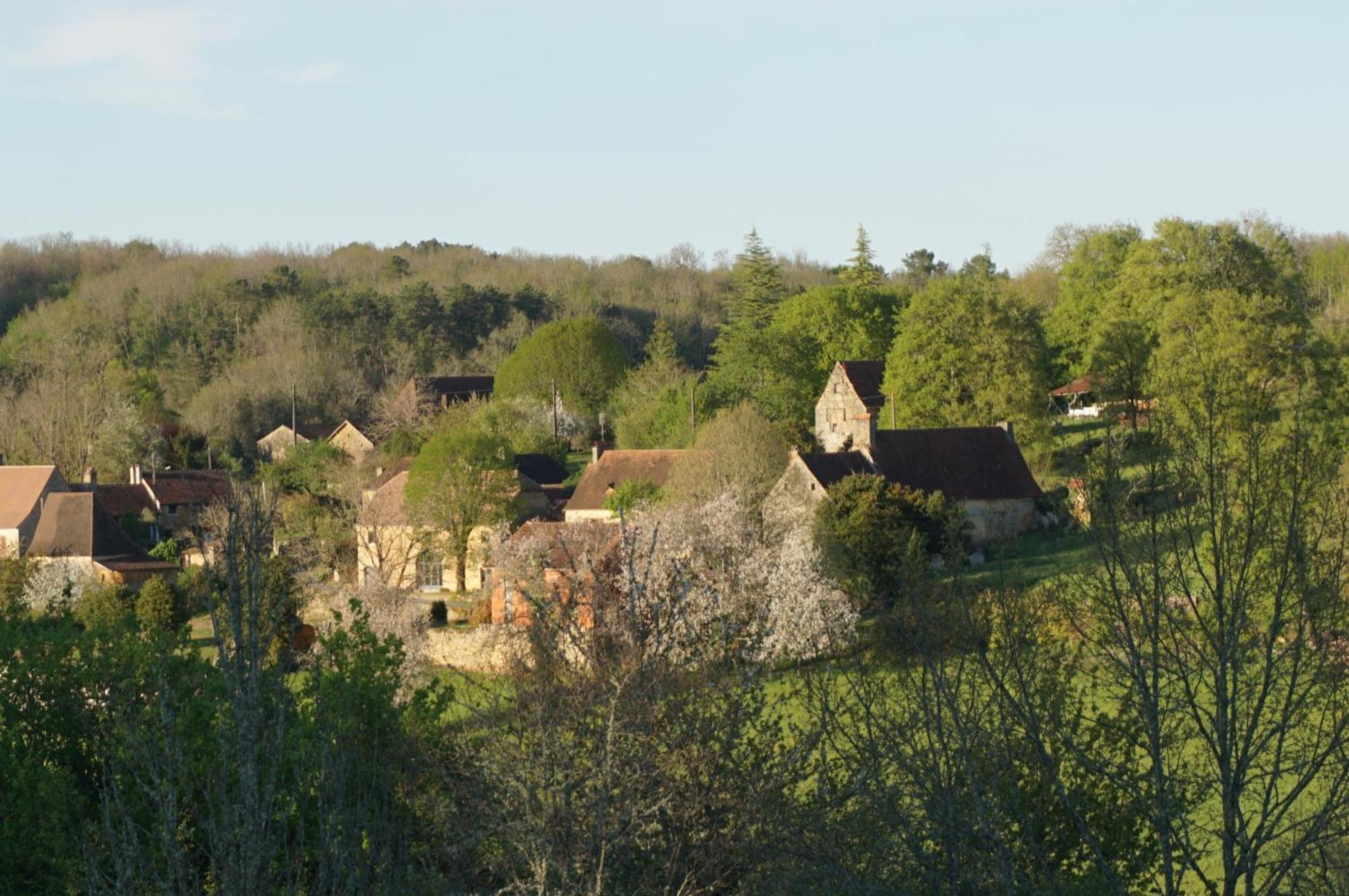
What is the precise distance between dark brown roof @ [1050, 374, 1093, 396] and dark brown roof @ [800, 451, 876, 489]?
47.7 feet

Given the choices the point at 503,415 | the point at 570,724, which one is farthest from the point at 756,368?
the point at 570,724

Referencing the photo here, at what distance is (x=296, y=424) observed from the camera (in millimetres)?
71375

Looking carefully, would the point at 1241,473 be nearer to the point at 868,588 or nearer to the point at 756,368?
the point at 868,588

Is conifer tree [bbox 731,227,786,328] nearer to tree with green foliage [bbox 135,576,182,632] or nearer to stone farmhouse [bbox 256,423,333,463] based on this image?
stone farmhouse [bbox 256,423,333,463]

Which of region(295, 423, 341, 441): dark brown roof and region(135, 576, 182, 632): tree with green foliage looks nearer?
region(135, 576, 182, 632): tree with green foliage

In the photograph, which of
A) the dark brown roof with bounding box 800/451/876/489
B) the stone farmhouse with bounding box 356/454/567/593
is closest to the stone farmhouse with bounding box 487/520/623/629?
the stone farmhouse with bounding box 356/454/567/593

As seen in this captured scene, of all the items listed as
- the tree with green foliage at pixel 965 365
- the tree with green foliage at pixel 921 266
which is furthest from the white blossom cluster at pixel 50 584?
the tree with green foliage at pixel 921 266

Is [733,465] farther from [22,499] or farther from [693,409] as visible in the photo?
[22,499]

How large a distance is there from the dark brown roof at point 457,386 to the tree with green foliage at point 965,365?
2743cm

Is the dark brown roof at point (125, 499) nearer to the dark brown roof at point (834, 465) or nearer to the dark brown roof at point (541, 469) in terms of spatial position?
the dark brown roof at point (541, 469)

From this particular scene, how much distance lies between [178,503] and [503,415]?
1287 centimetres

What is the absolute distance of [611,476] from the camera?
44.2 meters

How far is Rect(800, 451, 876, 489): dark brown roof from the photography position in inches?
1502

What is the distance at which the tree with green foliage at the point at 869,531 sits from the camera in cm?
3328
